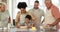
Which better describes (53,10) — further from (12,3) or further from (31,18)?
(12,3)

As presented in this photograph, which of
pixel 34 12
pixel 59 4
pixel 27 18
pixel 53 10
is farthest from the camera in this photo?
pixel 59 4

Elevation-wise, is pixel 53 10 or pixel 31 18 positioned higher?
pixel 53 10

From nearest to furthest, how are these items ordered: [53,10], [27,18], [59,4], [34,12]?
[53,10] → [27,18] → [34,12] → [59,4]

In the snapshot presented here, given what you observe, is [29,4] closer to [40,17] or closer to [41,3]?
[41,3]

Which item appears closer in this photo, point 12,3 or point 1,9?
point 1,9

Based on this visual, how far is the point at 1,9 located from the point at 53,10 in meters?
0.78

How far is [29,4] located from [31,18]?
104cm

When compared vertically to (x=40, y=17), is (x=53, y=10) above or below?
above

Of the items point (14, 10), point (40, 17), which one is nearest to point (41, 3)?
A: point (14, 10)

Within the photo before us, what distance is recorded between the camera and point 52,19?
2.25m

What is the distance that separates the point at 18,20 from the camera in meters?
2.32

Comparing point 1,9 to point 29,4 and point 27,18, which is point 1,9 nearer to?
point 27,18

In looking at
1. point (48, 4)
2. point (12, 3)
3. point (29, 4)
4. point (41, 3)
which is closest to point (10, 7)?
point (12, 3)

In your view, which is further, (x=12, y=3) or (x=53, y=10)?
(x=12, y=3)
